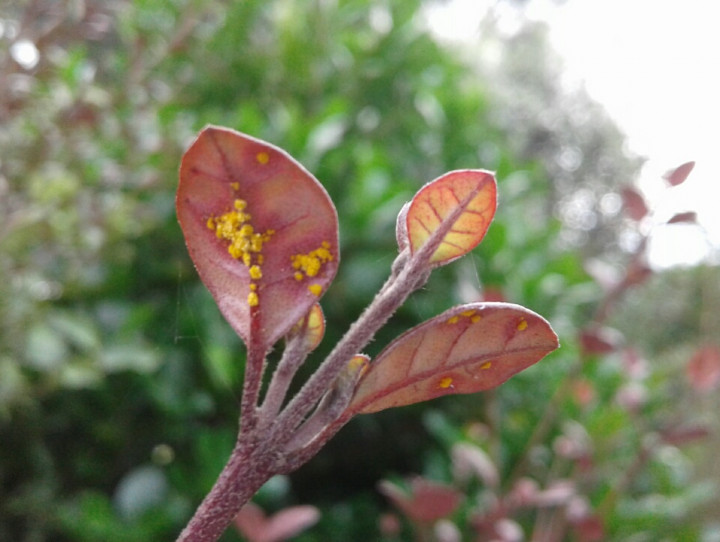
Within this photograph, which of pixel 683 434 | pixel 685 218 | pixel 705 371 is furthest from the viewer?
pixel 705 371

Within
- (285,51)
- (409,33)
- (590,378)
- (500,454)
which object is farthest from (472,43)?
(500,454)

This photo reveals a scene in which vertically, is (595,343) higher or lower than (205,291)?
lower

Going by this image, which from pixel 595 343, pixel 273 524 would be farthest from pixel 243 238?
pixel 595 343

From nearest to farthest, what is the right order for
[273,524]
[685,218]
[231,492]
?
[231,492] < [273,524] < [685,218]

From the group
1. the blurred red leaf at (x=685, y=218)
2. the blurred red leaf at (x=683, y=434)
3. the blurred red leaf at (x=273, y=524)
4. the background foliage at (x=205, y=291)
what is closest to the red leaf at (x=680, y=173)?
the blurred red leaf at (x=685, y=218)

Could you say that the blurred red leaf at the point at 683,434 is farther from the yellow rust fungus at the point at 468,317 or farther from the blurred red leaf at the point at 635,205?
the yellow rust fungus at the point at 468,317

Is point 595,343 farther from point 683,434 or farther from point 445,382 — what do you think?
point 445,382

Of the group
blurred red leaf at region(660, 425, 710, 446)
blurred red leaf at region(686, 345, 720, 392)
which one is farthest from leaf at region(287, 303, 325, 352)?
blurred red leaf at region(686, 345, 720, 392)

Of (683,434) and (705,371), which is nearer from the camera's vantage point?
(683,434)
